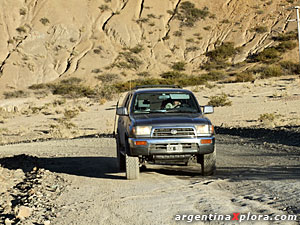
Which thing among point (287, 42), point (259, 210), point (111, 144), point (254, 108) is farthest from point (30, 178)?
point (287, 42)

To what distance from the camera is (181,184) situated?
856cm

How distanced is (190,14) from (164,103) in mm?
58331

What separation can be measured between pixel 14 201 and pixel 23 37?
57.2 metres

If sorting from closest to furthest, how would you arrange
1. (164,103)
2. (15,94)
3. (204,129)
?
(204,129)
(164,103)
(15,94)

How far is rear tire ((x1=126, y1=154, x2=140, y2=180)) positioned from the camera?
29.5ft

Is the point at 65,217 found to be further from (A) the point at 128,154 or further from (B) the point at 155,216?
(A) the point at 128,154

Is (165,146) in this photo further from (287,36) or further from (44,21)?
(44,21)

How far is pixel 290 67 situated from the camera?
5344 centimetres

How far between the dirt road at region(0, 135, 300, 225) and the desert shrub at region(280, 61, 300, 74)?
40.3 metres

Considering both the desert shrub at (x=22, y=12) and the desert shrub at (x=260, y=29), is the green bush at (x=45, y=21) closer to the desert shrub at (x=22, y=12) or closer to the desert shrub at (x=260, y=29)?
the desert shrub at (x=22, y=12)

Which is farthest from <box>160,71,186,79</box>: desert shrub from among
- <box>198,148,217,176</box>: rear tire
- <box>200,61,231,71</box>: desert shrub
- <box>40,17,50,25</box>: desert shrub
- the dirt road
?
<box>198,148,217,176</box>: rear tire

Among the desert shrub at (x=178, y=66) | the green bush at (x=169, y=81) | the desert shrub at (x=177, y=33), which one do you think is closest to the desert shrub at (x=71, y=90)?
the green bush at (x=169, y=81)

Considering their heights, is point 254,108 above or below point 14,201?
below

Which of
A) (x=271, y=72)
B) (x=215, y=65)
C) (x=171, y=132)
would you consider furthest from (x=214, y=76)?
(x=171, y=132)
